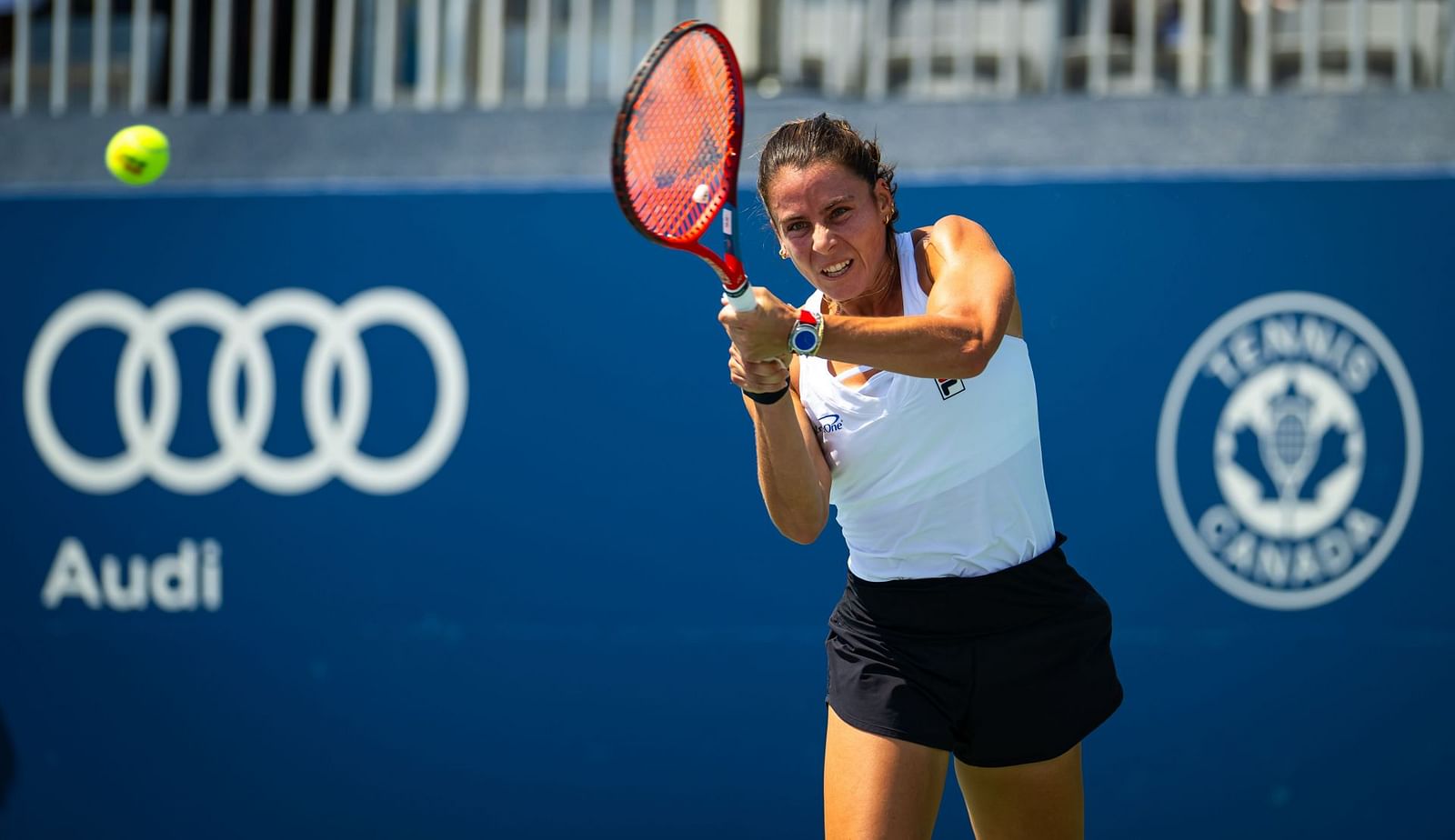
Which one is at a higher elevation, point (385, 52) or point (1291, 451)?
point (385, 52)

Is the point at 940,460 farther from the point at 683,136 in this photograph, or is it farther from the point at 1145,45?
the point at 1145,45

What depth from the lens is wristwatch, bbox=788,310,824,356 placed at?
2.61 meters

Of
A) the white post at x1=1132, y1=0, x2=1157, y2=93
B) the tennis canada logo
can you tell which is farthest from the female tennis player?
the white post at x1=1132, y1=0, x2=1157, y2=93

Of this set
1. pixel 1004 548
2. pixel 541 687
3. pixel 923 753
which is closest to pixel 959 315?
pixel 1004 548

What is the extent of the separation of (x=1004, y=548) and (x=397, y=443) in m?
2.78

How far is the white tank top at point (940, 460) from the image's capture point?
10.0 ft

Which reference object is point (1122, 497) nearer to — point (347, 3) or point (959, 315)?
point (959, 315)

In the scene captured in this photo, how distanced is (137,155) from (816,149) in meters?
2.79

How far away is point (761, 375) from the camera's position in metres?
2.83

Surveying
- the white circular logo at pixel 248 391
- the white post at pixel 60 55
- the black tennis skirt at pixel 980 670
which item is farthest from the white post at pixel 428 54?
the black tennis skirt at pixel 980 670

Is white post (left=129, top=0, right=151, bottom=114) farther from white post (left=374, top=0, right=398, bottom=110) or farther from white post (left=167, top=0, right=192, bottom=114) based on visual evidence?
white post (left=374, top=0, right=398, bottom=110)

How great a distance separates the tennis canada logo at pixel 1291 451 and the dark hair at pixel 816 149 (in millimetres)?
2263

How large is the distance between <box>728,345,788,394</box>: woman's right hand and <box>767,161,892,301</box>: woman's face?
25cm

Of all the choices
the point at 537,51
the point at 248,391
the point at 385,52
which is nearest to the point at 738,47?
the point at 537,51
